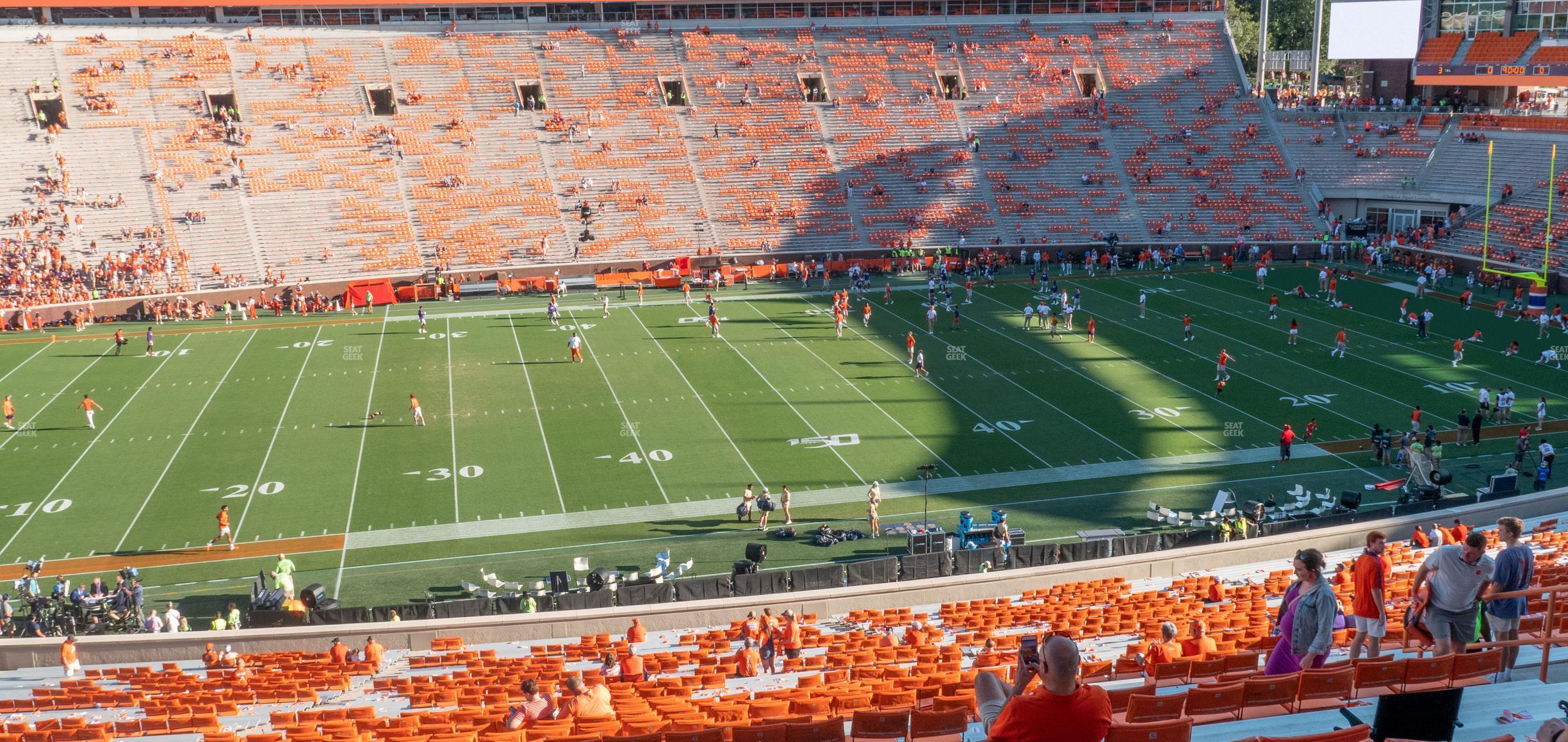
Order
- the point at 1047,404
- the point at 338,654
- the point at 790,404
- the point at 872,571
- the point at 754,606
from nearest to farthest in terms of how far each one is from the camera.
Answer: the point at 338,654
the point at 754,606
the point at 872,571
the point at 1047,404
the point at 790,404

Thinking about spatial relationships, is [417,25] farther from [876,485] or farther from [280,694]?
[280,694]

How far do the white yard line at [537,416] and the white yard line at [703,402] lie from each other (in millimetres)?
4119

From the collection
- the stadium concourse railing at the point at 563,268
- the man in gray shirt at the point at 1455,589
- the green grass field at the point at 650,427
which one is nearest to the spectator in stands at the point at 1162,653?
the man in gray shirt at the point at 1455,589

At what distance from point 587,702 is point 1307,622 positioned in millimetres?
5665

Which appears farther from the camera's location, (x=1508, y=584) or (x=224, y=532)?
(x=224, y=532)

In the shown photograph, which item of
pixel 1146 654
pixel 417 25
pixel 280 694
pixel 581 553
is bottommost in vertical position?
pixel 581 553

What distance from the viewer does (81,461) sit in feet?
98.4

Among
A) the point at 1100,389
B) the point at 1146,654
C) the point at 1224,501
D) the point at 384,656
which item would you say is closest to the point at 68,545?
the point at 384,656

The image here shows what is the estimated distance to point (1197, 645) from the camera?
13250 mm

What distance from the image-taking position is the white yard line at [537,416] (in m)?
28.2

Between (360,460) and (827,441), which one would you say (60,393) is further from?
(827,441)

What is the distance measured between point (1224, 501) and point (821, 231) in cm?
3256

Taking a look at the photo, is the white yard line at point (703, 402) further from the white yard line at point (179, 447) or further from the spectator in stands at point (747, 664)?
the white yard line at point (179, 447)

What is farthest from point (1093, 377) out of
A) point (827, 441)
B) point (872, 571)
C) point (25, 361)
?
point (25, 361)
